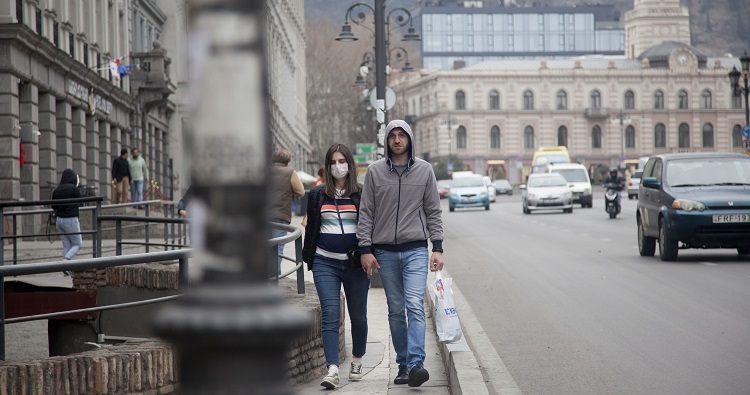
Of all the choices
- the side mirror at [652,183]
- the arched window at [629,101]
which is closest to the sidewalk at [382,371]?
the side mirror at [652,183]

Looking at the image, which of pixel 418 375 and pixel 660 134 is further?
pixel 660 134

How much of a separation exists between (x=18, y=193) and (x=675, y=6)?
149m

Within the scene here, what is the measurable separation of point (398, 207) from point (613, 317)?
484cm

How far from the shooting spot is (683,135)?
146 meters

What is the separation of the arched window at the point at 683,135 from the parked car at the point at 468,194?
9466 cm

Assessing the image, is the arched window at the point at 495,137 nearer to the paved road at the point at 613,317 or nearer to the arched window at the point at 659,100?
the arched window at the point at 659,100

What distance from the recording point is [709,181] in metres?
19.8

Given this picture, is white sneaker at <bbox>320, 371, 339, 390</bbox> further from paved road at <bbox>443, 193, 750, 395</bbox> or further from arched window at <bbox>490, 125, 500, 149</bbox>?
arched window at <bbox>490, 125, 500, 149</bbox>

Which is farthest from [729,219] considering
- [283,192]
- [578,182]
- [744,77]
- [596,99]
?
[596,99]

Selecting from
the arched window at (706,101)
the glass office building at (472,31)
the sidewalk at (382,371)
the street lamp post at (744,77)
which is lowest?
the sidewalk at (382,371)

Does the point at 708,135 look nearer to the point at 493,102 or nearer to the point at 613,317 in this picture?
the point at 493,102

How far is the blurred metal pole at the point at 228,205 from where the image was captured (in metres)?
1.33

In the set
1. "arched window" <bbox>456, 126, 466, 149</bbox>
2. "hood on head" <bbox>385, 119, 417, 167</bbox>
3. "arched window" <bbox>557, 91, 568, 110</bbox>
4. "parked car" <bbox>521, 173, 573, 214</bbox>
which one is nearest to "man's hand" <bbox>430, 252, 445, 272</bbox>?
"hood on head" <bbox>385, 119, 417, 167</bbox>

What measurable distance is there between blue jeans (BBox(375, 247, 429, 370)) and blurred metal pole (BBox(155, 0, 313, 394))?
6845 mm
